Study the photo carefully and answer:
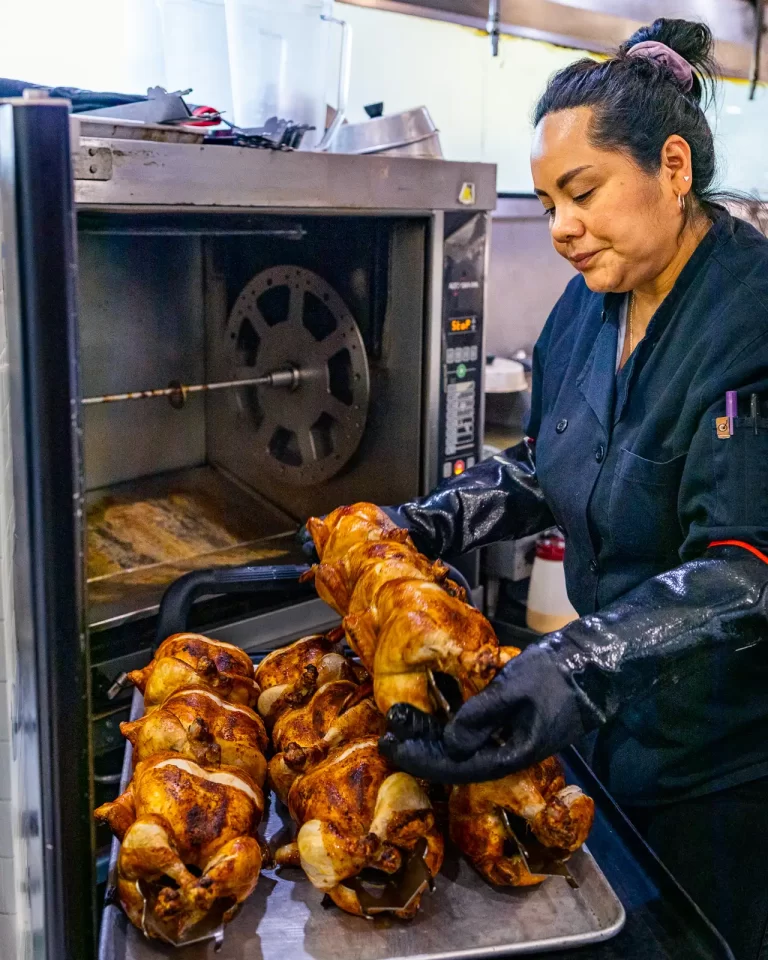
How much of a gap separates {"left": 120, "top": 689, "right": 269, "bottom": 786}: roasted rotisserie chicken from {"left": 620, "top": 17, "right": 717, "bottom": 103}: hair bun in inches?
46.3

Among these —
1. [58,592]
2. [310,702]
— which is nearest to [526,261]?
[310,702]

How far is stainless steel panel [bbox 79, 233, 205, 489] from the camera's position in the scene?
2.42 meters

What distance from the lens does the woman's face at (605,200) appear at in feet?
4.45

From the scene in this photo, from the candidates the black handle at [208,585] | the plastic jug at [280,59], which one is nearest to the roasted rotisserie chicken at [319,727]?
the black handle at [208,585]

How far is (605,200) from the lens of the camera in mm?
1361

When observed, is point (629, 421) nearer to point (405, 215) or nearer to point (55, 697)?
point (405, 215)

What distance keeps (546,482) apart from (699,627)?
1.80ft

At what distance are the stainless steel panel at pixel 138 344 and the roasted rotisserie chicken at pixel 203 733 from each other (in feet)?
4.56

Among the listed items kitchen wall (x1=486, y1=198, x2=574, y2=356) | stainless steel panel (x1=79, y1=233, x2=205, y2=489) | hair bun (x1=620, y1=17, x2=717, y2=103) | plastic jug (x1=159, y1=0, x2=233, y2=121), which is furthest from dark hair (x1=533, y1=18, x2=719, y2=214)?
kitchen wall (x1=486, y1=198, x2=574, y2=356)

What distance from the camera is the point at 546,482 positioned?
1.67 meters

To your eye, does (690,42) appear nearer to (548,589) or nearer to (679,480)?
(679,480)

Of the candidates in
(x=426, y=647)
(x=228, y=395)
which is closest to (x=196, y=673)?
(x=426, y=647)

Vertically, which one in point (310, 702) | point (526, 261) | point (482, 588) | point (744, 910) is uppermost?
point (526, 261)

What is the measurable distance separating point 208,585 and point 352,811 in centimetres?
63
